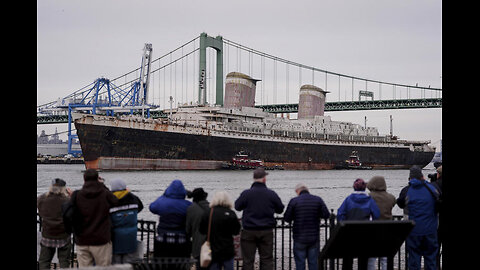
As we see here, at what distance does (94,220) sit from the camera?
6.54m

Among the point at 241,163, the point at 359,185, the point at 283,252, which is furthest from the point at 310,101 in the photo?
the point at 359,185

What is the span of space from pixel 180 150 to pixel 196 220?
1961 inches

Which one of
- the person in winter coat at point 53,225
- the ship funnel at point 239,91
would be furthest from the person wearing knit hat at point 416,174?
the ship funnel at point 239,91

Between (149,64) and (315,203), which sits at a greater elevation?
(149,64)

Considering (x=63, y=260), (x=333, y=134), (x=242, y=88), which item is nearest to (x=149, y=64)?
(x=242, y=88)

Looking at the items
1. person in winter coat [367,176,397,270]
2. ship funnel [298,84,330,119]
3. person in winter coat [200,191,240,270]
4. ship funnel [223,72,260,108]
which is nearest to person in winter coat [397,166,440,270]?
person in winter coat [367,176,397,270]

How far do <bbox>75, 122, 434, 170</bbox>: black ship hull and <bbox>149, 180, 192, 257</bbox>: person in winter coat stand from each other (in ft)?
147

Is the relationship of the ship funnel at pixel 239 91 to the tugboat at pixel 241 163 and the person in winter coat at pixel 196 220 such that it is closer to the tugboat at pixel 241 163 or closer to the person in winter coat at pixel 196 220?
the tugboat at pixel 241 163

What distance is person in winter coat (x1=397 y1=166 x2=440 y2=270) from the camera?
296 inches

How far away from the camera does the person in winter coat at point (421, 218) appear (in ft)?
24.7
